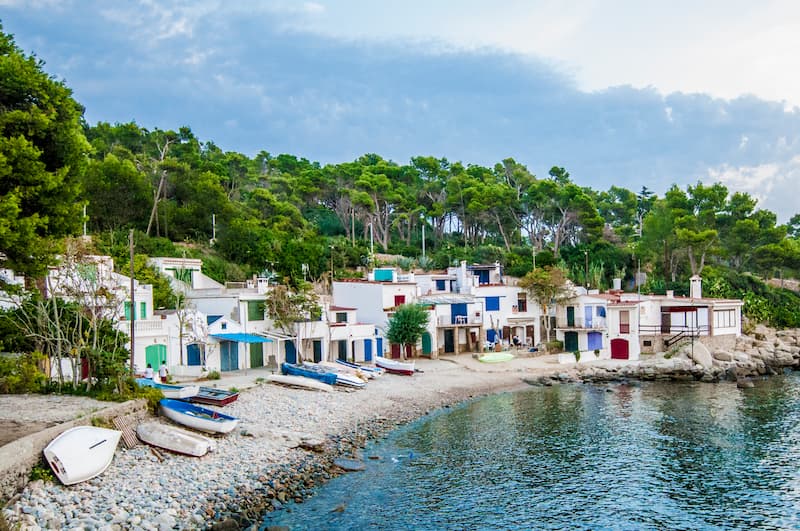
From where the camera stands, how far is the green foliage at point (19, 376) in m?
23.1

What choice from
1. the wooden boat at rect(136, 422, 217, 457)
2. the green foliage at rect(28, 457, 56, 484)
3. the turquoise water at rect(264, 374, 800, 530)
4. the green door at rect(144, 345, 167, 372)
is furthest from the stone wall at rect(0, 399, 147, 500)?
the green door at rect(144, 345, 167, 372)

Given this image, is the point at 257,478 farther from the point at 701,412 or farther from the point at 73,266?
the point at 701,412

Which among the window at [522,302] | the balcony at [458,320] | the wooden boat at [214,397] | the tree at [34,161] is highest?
the tree at [34,161]

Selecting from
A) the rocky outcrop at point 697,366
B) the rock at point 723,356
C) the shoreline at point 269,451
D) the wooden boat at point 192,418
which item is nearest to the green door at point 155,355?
the shoreline at point 269,451

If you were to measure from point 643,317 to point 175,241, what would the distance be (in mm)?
38626

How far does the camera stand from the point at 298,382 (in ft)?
101

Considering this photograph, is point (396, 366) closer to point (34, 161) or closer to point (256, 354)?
point (256, 354)

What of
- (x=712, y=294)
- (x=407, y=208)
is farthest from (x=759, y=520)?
(x=407, y=208)

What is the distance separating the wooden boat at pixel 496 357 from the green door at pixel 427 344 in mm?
3505

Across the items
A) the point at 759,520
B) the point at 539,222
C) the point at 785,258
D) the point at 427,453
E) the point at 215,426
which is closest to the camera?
the point at 759,520

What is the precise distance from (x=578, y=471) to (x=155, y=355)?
64.0ft

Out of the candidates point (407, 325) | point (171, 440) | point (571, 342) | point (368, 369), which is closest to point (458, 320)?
point (407, 325)

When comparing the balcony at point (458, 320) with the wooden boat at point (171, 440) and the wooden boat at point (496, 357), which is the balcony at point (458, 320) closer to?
the wooden boat at point (496, 357)

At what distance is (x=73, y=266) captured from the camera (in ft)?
84.7
